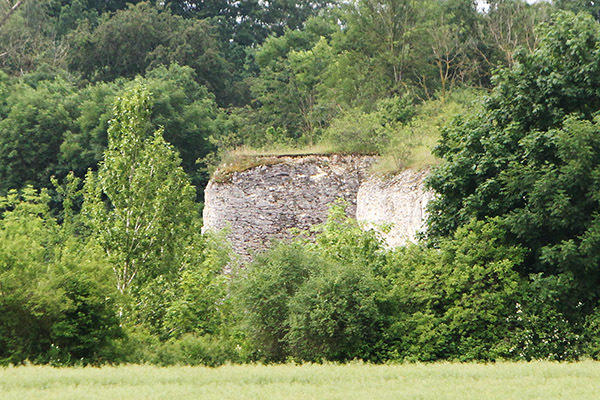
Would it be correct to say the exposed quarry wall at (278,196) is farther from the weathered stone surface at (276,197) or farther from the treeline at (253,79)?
the treeline at (253,79)

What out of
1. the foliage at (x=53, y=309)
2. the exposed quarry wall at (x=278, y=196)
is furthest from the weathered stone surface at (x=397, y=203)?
the foliage at (x=53, y=309)

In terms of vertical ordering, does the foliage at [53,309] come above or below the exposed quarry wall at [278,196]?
below

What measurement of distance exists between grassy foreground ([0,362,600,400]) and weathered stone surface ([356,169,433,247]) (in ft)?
43.0

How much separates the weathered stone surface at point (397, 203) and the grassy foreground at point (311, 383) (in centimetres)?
1311

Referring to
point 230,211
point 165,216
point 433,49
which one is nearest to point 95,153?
point 230,211

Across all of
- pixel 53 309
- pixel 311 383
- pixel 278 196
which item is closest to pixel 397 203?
pixel 278 196

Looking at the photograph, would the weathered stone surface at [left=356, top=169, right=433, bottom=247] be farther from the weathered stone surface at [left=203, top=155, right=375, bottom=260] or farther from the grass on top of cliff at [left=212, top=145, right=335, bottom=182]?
the grass on top of cliff at [left=212, top=145, right=335, bottom=182]

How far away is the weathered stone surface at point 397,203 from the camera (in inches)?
987

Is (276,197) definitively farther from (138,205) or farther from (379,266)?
(379,266)

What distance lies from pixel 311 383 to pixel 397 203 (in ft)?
56.2

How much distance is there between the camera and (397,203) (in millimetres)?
26703

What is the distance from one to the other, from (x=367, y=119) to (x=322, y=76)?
492 inches

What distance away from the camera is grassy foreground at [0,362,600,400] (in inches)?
352

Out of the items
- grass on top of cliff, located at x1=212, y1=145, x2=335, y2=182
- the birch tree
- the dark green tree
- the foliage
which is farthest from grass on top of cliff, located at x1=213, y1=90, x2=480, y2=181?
the foliage
